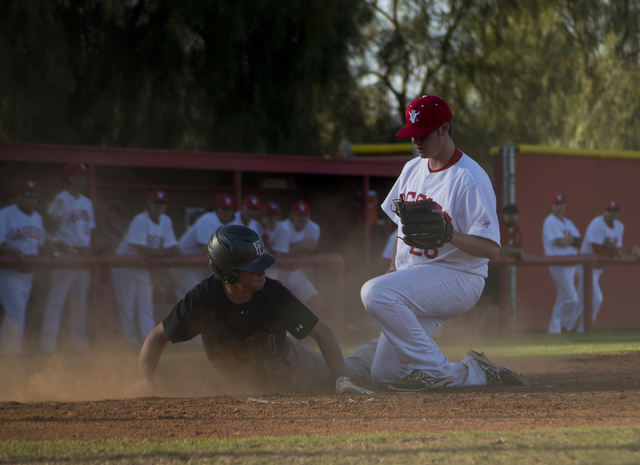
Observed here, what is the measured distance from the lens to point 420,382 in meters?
3.78

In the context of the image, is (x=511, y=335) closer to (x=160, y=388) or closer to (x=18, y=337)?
(x=160, y=388)

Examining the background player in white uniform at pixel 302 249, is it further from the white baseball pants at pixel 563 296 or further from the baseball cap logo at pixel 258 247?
the baseball cap logo at pixel 258 247

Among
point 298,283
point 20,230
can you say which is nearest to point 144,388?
point 298,283

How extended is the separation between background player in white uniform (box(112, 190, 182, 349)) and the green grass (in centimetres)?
437

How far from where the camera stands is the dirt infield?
286 cm

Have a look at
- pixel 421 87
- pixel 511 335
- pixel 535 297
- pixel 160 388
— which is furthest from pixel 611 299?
pixel 421 87

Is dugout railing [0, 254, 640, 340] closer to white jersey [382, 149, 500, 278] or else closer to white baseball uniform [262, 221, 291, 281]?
white baseball uniform [262, 221, 291, 281]

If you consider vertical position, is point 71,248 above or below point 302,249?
above

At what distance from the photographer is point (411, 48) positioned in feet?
64.6

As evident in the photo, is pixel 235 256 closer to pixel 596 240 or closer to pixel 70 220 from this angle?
pixel 70 220

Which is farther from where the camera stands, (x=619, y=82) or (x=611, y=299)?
(x=619, y=82)

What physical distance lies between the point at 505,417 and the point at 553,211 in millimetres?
7577

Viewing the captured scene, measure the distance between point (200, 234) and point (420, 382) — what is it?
4.98 meters

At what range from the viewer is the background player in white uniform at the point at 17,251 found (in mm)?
6412
